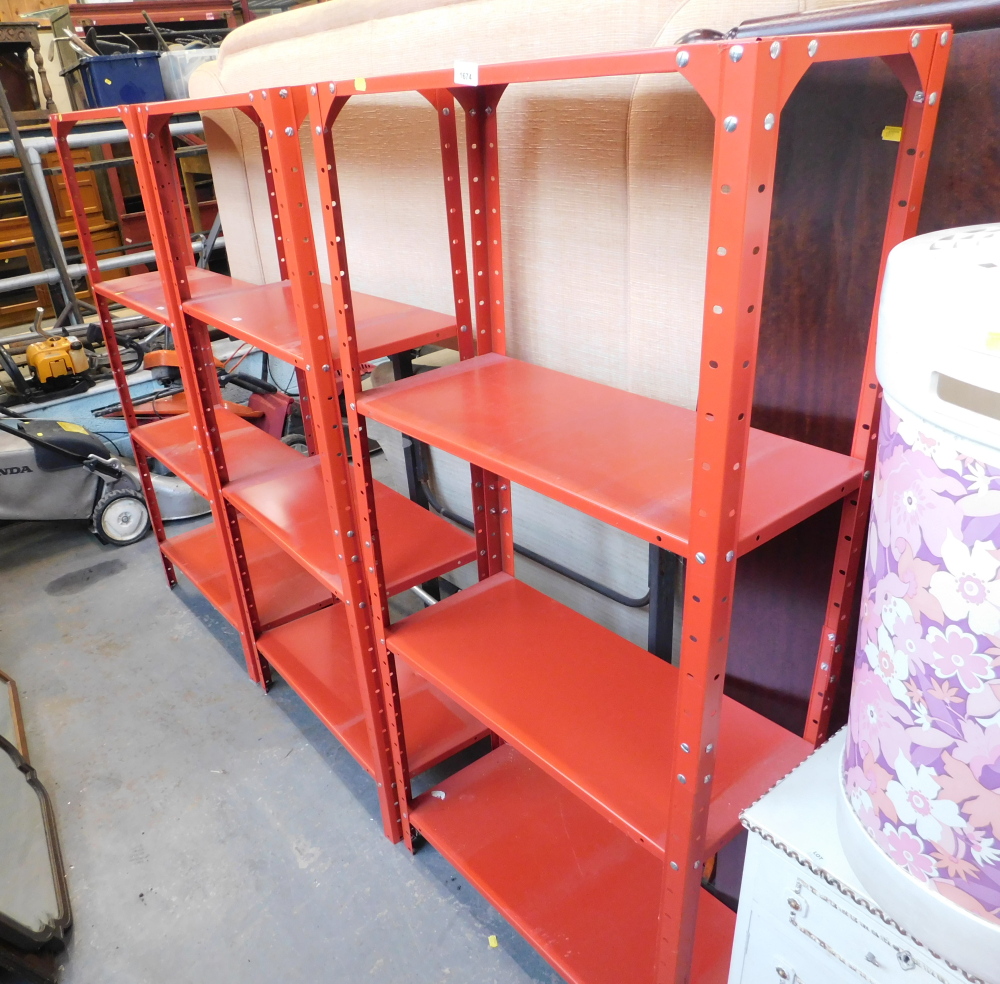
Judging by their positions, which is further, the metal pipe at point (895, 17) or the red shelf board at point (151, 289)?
the red shelf board at point (151, 289)

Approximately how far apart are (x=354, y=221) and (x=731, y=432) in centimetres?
158

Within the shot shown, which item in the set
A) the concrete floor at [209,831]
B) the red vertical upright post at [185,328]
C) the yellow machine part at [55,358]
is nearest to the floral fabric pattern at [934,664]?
the concrete floor at [209,831]

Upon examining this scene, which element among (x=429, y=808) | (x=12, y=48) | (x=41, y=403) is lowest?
(x=429, y=808)

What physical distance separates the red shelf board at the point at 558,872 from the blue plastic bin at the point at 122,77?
3385mm

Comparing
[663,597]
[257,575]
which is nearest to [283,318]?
[663,597]

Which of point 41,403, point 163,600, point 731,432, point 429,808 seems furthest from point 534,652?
point 41,403

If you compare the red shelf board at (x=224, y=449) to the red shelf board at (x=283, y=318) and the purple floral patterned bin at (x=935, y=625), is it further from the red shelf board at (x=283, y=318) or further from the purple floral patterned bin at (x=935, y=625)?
the purple floral patterned bin at (x=935, y=625)

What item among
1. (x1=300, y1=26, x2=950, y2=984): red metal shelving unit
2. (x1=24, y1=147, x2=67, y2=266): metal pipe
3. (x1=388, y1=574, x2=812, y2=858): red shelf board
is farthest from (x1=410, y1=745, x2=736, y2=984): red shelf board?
(x1=24, y1=147, x2=67, y2=266): metal pipe

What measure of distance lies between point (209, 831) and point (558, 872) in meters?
0.90

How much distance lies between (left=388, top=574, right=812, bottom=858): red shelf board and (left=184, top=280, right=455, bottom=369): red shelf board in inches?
21.8

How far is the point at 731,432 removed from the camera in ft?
2.40

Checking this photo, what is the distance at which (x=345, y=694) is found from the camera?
202 centimetres

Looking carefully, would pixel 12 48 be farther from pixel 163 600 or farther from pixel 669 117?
pixel 669 117

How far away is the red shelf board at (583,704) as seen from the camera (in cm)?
109
